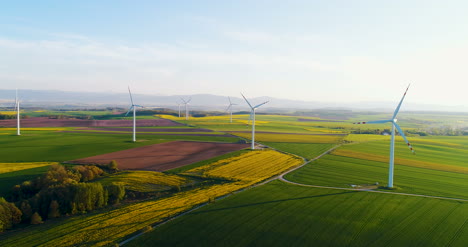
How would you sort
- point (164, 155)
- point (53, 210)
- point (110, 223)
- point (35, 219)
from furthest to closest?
point (164, 155) < point (53, 210) < point (35, 219) < point (110, 223)

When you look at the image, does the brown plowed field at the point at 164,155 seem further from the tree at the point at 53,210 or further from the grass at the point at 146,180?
the tree at the point at 53,210

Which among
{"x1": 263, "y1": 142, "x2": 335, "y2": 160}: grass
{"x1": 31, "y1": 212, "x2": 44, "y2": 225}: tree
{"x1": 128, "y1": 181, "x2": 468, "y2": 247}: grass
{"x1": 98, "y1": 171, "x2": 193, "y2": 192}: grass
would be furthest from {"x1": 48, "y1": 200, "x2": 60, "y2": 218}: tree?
{"x1": 263, "y1": 142, "x2": 335, "y2": 160}: grass

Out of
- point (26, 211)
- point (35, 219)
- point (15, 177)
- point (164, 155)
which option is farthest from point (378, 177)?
point (15, 177)

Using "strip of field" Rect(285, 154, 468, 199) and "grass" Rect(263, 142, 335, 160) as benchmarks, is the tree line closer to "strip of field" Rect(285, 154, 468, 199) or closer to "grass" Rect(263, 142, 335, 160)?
"strip of field" Rect(285, 154, 468, 199)

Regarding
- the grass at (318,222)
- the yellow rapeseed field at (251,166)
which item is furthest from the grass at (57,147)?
the grass at (318,222)

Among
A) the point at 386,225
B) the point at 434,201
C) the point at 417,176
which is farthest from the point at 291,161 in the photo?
the point at 386,225

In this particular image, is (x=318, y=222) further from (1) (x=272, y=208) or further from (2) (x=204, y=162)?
(2) (x=204, y=162)
